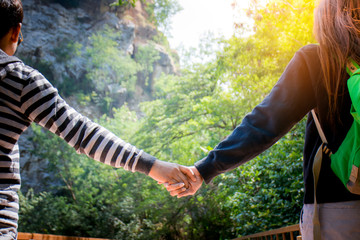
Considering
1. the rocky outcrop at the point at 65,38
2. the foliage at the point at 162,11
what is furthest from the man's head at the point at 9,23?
the foliage at the point at 162,11

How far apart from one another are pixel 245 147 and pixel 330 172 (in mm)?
307

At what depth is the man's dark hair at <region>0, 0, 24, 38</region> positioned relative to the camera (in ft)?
3.10

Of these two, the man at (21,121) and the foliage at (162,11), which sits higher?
the foliage at (162,11)

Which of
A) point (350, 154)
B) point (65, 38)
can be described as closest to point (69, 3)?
point (65, 38)

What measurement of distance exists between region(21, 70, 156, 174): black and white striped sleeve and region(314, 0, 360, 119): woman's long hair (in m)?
0.76

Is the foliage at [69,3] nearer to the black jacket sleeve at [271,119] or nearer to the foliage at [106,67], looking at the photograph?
the foliage at [106,67]

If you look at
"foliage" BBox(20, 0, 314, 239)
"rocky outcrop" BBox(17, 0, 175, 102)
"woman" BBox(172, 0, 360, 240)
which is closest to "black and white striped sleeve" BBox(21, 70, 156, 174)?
"woman" BBox(172, 0, 360, 240)

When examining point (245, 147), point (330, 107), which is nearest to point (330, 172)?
point (330, 107)

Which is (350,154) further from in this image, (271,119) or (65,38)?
(65,38)

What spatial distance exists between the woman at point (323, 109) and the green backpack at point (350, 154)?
2cm

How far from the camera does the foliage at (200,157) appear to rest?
4.16 metres

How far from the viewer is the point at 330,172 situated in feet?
2.61

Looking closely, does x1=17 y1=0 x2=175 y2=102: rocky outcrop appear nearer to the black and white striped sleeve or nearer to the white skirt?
the black and white striped sleeve

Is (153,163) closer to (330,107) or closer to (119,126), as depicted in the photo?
(330,107)
